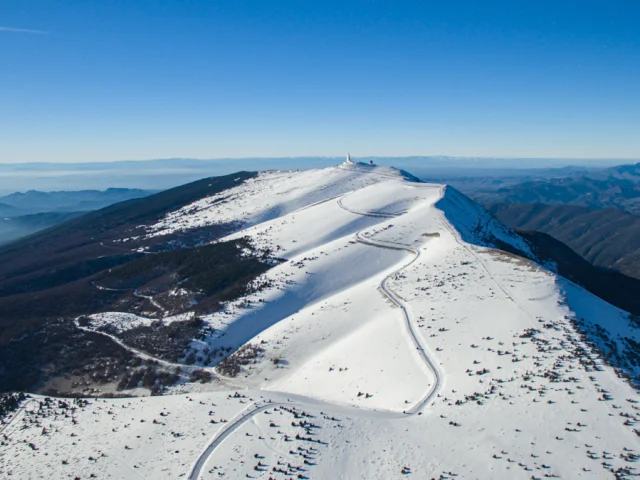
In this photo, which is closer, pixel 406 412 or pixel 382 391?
pixel 406 412

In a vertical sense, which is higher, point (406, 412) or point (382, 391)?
point (406, 412)

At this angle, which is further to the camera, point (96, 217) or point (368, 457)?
point (96, 217)

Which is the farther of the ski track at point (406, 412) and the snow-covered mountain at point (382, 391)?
the ski track at point (406, 412)

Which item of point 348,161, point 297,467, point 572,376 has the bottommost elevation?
point 297,467

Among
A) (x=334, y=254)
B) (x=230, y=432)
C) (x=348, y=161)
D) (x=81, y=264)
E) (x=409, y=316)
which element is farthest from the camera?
(x=348, y=161)

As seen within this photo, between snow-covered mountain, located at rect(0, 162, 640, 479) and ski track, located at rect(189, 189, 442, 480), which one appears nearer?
snow-covered mountain, located at rect(0, 162, 640, 479)

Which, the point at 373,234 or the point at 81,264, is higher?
the point at 373,234

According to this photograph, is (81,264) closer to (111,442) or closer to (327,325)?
(327,325)

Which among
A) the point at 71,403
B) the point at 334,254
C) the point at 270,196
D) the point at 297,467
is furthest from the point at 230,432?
the point at 270,196
